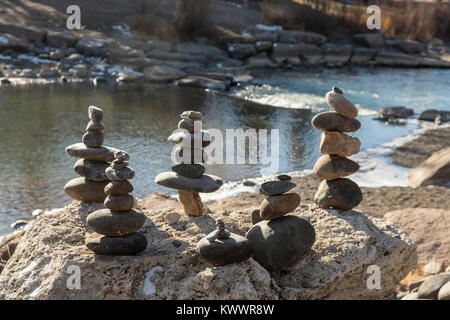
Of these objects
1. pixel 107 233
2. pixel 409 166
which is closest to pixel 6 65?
pixel 409 166

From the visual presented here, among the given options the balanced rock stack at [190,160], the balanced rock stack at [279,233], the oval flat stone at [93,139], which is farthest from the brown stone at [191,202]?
the oval flat stone at [93,139]

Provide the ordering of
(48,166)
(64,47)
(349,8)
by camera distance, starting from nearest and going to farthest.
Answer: (48,166) → (64,47) → (349,8)

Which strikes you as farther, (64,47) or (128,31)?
(128,31)

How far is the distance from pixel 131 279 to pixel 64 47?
1590 cm

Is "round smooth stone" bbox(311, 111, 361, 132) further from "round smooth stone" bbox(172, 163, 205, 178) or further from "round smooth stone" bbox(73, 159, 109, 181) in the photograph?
"round smooth stone" bbox(73, 159, 109, 181)

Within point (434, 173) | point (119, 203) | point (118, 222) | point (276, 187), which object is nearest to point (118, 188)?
point (119, 203)

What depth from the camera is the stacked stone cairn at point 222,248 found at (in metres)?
3.27

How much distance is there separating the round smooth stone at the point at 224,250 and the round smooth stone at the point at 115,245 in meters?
0.50

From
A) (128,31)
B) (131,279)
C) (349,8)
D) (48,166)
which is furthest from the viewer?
(349,8)

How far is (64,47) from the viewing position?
57.9 feet

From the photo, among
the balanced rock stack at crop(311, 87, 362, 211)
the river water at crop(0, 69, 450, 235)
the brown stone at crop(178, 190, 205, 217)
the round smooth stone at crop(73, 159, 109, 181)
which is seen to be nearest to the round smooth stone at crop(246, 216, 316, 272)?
the brown stone at crop(178, 190, 205, 217)

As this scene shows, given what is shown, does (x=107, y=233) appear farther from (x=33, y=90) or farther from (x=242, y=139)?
(x=33, y=90)

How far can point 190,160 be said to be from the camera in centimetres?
421

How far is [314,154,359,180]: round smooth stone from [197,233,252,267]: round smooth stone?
1.51 m
